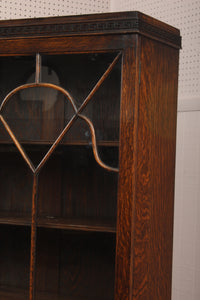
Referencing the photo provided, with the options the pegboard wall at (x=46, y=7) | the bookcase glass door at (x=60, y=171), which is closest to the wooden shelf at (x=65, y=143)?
the bookcase glass door at (x=60, y=171)

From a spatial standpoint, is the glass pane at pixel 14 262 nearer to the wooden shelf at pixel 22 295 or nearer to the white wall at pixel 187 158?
the wooden shelf at pixel 22 295

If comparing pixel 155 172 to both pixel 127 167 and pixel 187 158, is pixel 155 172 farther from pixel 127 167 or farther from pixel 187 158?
pixel 187 158

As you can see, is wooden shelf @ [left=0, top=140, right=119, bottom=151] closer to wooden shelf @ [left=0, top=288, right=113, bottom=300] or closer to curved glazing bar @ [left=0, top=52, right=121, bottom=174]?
curved glazing bar @ [left=0, top=52, right=121, bottom=174]

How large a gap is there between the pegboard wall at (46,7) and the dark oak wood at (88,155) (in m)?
0.40

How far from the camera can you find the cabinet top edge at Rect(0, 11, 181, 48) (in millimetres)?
975

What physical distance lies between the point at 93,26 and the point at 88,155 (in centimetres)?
32

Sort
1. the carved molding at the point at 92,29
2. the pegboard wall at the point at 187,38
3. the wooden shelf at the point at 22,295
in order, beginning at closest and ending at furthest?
1. the carved molding at the point at 92,29
2. the wooden shelf at the point at 22,295
3. the pegboard wall at the point at 187,38

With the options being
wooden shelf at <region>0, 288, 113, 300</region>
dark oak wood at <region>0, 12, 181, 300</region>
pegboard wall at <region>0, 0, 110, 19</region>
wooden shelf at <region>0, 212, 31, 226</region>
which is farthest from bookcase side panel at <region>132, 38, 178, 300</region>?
pegboard wall at <region>0, 0, 110, 19</region>

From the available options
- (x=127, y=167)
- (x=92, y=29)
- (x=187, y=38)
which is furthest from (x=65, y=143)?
(x=187, y=38)

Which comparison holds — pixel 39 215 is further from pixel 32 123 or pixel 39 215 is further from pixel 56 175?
pixel 32 123

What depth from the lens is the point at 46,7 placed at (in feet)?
4.81

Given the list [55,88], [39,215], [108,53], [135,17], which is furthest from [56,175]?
[135,17]

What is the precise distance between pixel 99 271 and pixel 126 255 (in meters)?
0.11

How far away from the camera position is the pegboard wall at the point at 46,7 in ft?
4.68
